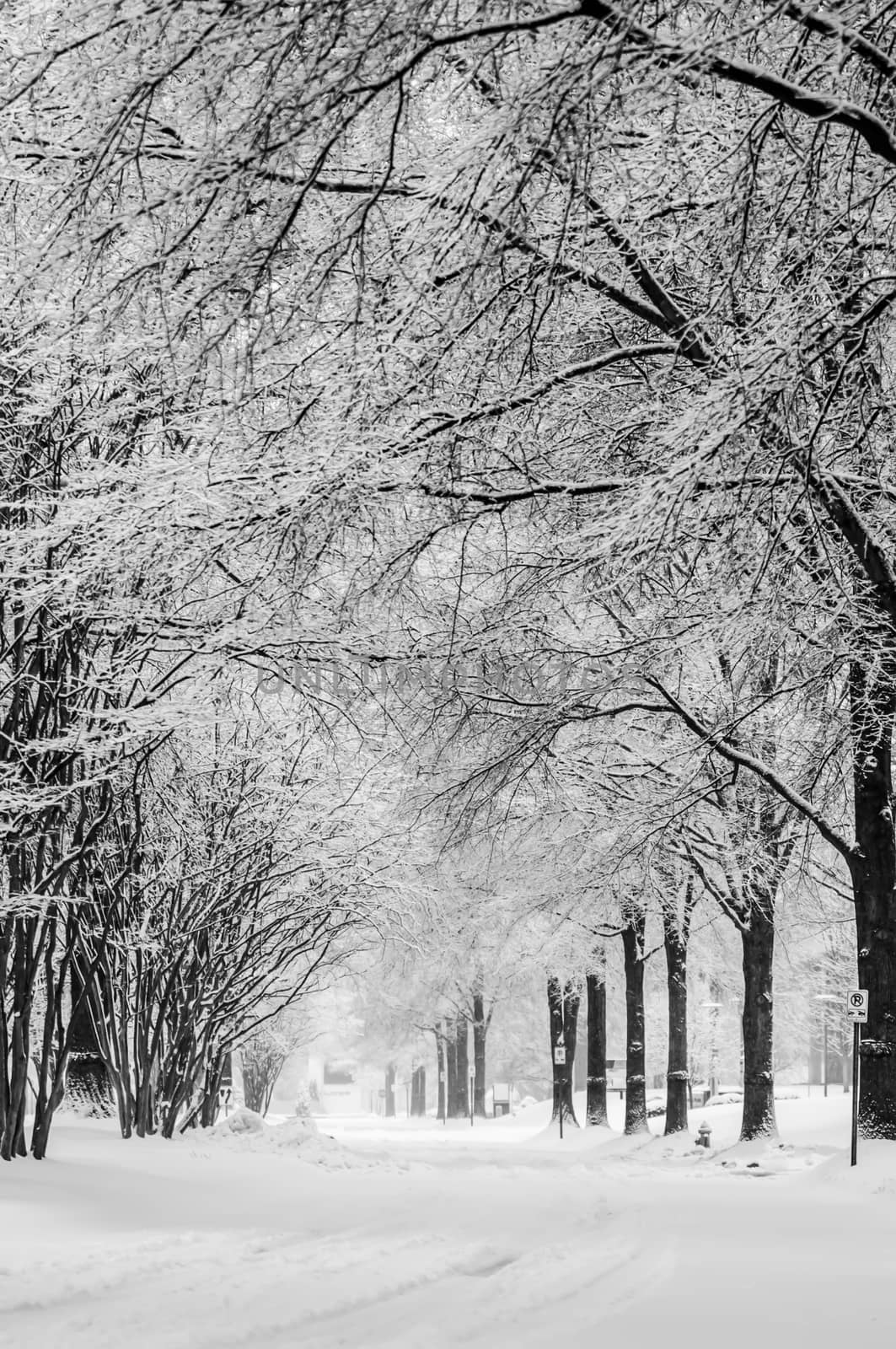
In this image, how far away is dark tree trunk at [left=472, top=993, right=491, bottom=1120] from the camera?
45.4 meters

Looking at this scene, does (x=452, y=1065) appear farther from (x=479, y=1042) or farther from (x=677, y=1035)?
(x=677, y=1035)

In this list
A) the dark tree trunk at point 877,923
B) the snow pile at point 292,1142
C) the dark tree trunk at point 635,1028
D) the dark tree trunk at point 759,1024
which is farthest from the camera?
the dark tree trunk at point 635,1028

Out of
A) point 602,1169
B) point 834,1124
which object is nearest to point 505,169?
point 602,1169

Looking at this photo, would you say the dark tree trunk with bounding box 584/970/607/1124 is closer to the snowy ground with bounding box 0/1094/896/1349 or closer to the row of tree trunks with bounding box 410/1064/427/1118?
the snowy ground with bounding box 0/1094/896/1349

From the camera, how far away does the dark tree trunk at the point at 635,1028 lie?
27359 mm

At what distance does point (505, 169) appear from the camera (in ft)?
18.2

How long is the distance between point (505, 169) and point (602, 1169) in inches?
555

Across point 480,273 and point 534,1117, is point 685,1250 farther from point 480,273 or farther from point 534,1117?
point 534,1117

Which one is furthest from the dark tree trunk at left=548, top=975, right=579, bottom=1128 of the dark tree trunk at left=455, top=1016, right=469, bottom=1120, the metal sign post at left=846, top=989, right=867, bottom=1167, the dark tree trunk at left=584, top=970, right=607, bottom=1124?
the metal sign post at left=846, top=989, right=867, bottom=1167

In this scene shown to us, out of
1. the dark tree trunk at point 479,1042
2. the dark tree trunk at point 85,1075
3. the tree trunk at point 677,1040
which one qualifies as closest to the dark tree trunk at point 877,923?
the dark tree trunk at point 85,1075

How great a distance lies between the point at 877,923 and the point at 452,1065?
4078 cm

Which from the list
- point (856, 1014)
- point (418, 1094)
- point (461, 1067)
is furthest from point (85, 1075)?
point (418, 1094)

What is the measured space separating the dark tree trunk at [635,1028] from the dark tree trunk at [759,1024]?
5088 millimetres

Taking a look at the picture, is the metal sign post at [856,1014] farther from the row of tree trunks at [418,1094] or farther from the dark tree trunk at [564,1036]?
the row of tree trunks at [418,1094]
